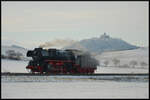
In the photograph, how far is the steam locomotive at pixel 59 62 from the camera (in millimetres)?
33656

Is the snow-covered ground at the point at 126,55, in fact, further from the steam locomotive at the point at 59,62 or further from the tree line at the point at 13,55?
the steam locomotive at the point at 59,62

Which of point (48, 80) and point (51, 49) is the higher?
point (51, 49)

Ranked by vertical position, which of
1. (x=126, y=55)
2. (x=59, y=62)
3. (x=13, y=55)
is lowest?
(x=126, y=55)

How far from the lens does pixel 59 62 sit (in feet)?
111

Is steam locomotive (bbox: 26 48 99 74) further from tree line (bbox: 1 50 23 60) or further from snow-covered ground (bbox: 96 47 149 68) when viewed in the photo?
snow-covered ground (bbox: 96 47 149 68)


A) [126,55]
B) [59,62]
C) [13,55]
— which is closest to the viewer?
[59,62]

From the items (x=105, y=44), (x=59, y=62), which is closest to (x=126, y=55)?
(x=105, y=44)

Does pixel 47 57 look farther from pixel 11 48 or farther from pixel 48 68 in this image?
pixel 11 48

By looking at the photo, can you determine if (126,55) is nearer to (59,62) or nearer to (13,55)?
(13,55)

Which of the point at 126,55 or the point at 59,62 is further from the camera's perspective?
the point at 126,55

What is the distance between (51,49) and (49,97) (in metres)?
16.8

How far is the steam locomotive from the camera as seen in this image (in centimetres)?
3366

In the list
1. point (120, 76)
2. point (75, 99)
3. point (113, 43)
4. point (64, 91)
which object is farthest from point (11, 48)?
point (75, 99)

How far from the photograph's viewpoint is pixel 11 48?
182 feet
